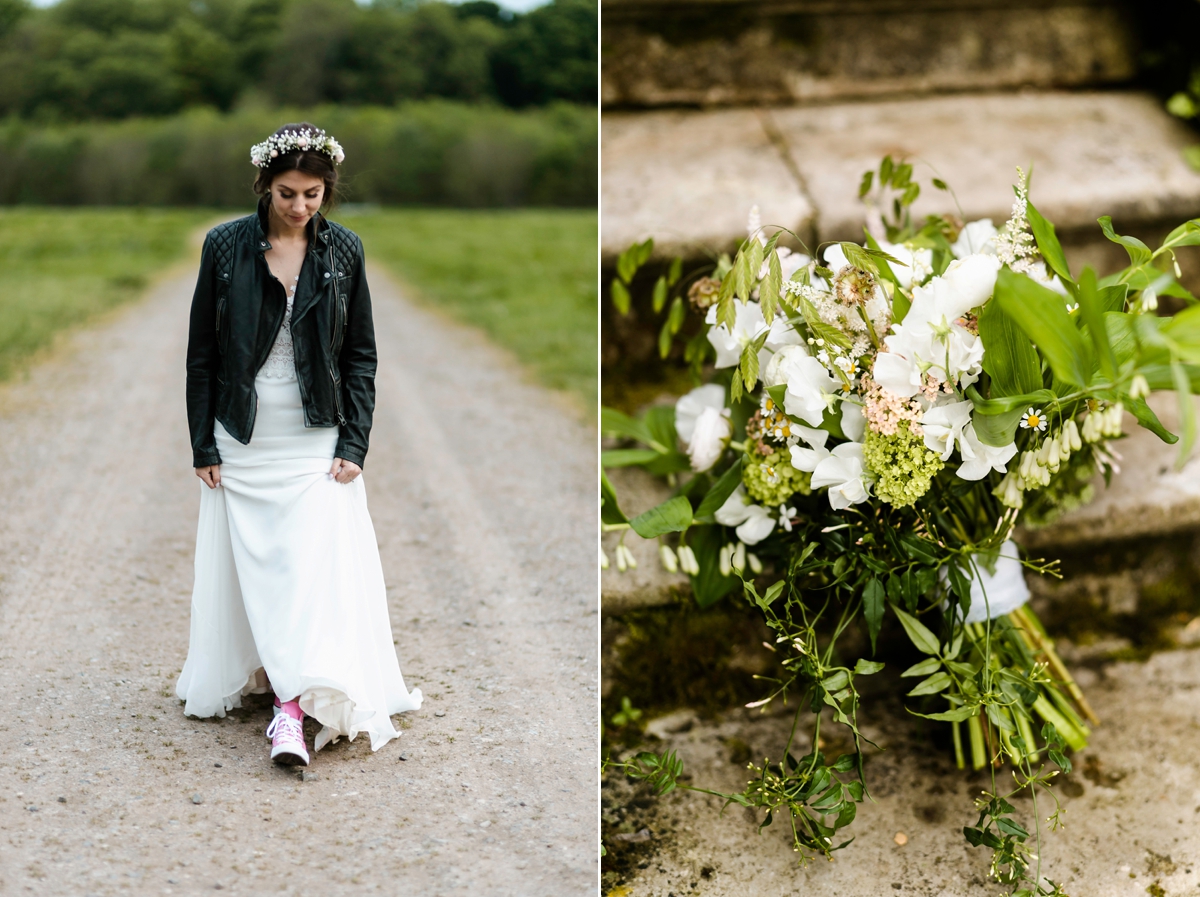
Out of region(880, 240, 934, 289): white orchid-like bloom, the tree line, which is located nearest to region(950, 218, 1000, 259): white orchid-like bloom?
region(880, 240, 934, 289): white orchid-like bloom

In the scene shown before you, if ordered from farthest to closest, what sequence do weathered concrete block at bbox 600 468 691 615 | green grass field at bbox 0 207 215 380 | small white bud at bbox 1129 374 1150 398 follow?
green grass field at bbox 0 207 215 380 < weathered concrete block at bbox 600 468 691 615 < small white bud at bbox 1129 374 1150 398

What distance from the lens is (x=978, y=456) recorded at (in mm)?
1688

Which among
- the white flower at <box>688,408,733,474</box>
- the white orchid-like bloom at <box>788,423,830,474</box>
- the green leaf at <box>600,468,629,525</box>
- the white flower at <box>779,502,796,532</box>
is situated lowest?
the green leaf at <box>600,468,629,525</box>

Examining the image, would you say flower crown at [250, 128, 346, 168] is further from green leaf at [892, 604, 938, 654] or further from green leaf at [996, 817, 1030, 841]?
green leaf at [996, 817, 1030, 841]

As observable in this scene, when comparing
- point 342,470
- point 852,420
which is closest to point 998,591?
point 852,420

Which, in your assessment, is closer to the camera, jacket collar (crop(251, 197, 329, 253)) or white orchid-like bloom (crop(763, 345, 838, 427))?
white orchid-like bloom (crop(763, 345, 838, 427))

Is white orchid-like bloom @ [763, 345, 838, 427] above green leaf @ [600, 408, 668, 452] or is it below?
above

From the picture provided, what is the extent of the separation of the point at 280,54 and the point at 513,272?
14.0ft

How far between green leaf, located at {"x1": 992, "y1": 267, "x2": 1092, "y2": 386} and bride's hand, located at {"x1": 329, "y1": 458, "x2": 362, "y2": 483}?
127 cm

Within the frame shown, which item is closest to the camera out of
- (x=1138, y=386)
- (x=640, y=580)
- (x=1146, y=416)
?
(x=1138, y=386)

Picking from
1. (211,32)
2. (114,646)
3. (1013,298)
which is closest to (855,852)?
(1013,298)

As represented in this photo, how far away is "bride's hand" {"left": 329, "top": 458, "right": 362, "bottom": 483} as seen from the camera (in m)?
1.99

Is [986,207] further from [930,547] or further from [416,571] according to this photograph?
[416,571]

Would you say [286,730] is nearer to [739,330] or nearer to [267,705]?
[267,705]
